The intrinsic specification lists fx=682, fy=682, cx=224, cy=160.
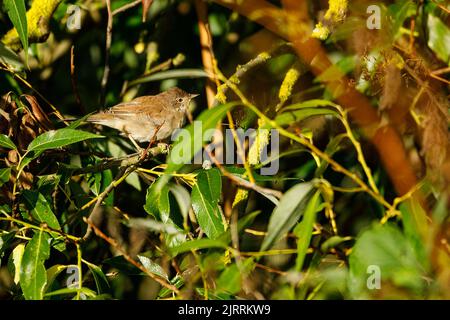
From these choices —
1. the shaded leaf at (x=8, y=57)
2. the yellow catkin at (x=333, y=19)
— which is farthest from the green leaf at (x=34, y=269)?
the yellow catkin at (x=333, y=19)

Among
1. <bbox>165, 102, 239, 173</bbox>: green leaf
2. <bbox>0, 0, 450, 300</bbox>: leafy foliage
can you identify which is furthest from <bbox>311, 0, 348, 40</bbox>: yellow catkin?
<bbox>165, 102, 239, 173</bbox>: green leaf

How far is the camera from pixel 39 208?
2785 mm

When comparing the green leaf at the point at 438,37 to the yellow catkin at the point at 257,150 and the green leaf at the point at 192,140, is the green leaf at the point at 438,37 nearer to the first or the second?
the yellow catkin at the point at 257,150

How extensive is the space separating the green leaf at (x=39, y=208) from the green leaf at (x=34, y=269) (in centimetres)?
26

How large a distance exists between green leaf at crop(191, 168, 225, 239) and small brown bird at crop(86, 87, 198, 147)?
1.92 m

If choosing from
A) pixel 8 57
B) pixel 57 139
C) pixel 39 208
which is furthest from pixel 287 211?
pixel 8 57

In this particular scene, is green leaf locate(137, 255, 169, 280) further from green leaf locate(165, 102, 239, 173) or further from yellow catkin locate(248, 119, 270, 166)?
green leaf locate(165, 102, 239, 173)

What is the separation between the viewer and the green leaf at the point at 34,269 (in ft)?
7.57

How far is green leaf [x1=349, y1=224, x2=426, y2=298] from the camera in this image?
190 centimetres

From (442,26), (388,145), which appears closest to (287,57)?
(442,26)

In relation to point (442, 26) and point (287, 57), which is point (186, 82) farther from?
point (442, 26)

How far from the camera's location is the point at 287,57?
3.63 m

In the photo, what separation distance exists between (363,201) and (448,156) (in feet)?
7.44
